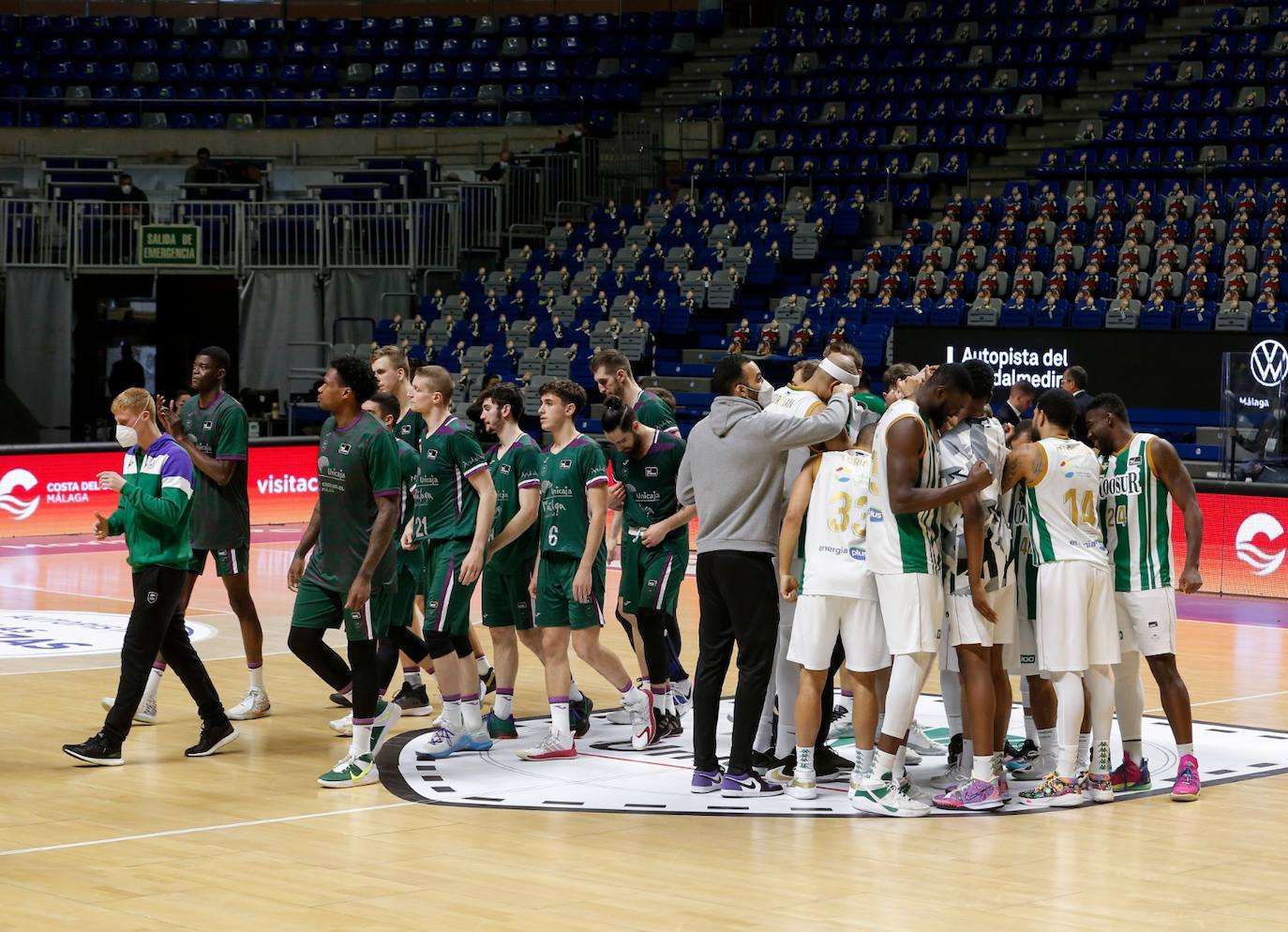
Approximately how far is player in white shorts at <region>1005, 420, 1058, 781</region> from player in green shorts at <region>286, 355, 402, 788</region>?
2.86 m

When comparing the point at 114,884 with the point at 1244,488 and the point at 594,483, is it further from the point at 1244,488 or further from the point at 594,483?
the point at 1244,488

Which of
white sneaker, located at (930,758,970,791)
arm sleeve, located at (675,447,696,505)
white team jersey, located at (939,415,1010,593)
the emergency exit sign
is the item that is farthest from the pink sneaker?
the emergency exit sign

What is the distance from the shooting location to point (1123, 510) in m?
8.64

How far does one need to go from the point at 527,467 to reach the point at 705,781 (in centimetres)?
197

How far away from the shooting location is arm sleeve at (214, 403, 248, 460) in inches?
406

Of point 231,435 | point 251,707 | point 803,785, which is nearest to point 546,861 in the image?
point 803,785

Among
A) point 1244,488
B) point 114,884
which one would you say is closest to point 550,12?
point 1244,488

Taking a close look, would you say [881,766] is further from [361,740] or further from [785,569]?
[361,740]

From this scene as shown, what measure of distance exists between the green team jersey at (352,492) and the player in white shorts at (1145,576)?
11.0ft

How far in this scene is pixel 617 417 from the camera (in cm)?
955

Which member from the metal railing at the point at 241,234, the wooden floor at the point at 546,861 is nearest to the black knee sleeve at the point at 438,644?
the wooden floor at the point at 546,861

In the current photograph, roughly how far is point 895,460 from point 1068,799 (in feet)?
5.71

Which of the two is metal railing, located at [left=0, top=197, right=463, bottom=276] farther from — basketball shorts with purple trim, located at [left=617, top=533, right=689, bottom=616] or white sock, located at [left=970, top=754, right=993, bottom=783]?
white sock, located at [left=970, top=754, right=993, bottom=783]

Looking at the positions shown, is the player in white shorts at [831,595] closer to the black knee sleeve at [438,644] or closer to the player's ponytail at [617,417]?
the player's ponytail at [617,417]
